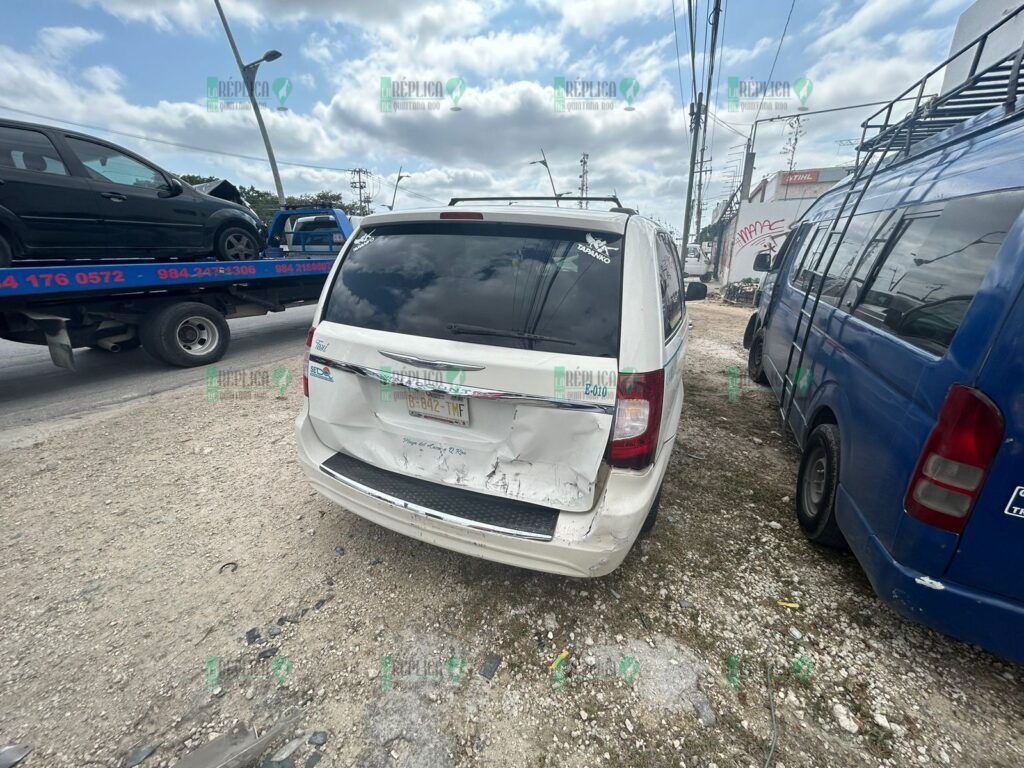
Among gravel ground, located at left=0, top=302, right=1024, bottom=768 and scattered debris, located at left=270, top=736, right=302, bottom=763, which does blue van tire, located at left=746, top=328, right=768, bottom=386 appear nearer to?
gravel ground, located at left=0, top=302, right=1024, bottom=768

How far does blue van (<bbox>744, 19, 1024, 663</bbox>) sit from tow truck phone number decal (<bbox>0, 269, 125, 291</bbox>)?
273 inches

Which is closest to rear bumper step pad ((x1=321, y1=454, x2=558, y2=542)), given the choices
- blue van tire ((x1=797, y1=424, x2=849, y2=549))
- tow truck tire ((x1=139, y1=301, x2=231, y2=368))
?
blue van tire ((x1=797, y1=424, x2=849, y2=549))

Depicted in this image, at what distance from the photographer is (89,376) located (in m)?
5.64

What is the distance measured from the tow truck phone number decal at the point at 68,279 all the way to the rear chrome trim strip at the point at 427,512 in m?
4.59

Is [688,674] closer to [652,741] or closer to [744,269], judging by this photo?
[652,741]

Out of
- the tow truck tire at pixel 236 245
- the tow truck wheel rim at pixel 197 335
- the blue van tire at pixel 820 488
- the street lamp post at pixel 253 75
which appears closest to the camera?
the blue van tire at pixel 820 488

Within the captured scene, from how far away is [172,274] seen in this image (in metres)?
5.37

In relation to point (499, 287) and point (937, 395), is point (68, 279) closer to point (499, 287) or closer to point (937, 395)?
point (499, 287)

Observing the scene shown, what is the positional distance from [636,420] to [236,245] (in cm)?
721

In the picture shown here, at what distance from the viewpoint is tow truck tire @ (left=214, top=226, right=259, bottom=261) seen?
21.2 ft

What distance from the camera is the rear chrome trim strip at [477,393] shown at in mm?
1736

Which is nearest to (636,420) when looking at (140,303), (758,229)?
(140,303)

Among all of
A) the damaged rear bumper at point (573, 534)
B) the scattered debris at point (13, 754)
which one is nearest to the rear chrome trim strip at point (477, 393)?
the damaged rear bumper at point (573, 534)

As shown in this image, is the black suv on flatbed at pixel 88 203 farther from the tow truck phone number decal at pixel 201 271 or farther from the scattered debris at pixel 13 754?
the scattered debris at pixel 13 754
